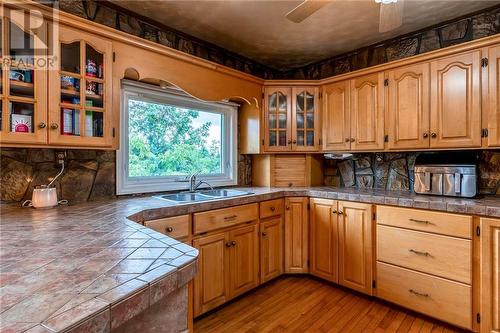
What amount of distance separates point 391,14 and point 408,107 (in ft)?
3.44

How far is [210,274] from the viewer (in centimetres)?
208

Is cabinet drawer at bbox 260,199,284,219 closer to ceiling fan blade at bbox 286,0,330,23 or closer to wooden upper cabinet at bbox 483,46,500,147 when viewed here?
ceiling fan blade at bbox 286,0,330,23

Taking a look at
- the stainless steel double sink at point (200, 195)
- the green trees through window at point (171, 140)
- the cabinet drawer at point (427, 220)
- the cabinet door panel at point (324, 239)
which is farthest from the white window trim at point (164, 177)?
the cabinet drawer at point (427, 220)

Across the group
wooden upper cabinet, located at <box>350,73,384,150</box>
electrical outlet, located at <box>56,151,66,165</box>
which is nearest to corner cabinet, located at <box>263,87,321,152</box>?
wooden upper cabinet, located at <box>350,73,384,150</box>

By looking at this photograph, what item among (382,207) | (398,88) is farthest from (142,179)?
(398,88)

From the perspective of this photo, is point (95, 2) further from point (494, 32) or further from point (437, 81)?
point (494, 32)

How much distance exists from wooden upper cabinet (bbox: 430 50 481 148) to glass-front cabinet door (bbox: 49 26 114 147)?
2.56m

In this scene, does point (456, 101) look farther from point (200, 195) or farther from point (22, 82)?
point (22, 82)

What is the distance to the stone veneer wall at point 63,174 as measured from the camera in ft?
5.62

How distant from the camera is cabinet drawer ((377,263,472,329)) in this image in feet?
6.01

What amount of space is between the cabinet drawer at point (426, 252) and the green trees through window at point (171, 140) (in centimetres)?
186

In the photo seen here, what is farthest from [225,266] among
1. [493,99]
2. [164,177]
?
[493,99]

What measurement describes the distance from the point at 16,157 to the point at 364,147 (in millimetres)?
2828

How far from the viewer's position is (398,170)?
267 cm
